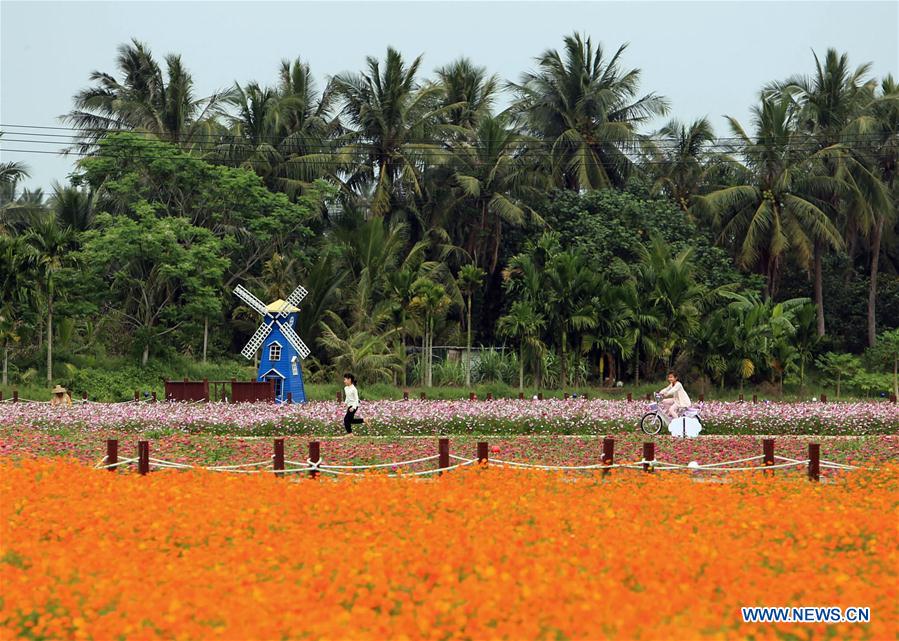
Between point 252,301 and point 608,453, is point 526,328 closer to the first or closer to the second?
point 252,301

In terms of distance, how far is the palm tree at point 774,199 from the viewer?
44.0 m

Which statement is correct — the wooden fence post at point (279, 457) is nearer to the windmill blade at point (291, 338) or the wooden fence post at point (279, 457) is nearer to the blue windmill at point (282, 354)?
the blue windmill at point (282, 354)

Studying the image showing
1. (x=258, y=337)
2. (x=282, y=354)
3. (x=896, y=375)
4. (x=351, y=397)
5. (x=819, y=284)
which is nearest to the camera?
(x=351, y=397)

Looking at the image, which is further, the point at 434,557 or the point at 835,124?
the point at 835,124

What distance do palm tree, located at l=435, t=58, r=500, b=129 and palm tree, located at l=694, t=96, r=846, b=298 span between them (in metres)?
10.2

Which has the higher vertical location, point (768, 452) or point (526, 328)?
point (526, 328)

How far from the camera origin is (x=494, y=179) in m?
44.6

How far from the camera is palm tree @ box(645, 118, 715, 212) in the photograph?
49.4m

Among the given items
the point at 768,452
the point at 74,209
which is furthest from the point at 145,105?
the point at 768,452

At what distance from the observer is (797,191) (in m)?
45.9

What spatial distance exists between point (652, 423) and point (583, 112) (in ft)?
83.0

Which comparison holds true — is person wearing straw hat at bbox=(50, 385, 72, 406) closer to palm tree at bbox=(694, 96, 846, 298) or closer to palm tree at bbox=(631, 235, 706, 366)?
palm tree at bbox=(631, 235, 706, 366)

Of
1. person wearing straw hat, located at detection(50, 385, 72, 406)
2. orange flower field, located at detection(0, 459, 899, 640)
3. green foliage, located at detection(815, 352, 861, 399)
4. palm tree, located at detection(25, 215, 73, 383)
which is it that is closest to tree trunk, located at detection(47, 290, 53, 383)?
palm tree, located at detection(25, 215, 73, 383)

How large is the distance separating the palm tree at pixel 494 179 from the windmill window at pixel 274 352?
46.7 feet
